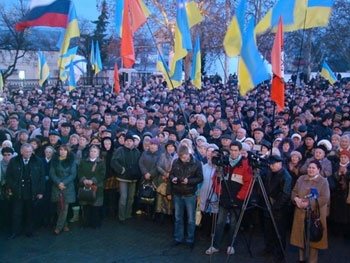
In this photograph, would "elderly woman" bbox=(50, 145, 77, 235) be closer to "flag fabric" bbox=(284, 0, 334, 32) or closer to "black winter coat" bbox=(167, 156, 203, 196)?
"black winter coat" bbox=(167, 156, 203, 196)

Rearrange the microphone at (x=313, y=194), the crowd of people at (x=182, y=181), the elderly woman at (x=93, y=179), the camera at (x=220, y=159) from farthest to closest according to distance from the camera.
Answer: the elderly woman at (x=93, y=179)
the crowd of people at (x=182, y=181)
the camera at (x=220, y=159)
the microphone at (x=313, y=194)

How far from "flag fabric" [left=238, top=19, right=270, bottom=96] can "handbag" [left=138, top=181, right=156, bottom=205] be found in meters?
2.37

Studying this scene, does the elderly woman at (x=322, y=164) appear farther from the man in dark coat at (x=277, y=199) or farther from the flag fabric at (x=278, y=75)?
the flag fabric at (x=278, y=75)

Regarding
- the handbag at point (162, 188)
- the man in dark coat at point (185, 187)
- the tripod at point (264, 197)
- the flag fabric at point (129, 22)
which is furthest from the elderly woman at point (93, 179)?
the flag fabric at point (129, 22)

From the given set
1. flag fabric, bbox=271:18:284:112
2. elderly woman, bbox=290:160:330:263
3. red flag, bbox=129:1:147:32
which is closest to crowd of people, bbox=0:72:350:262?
elderly woman, bbox=290:160:330:263

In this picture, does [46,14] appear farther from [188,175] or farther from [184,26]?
[188,175]

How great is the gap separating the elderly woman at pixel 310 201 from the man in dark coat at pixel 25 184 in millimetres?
3997

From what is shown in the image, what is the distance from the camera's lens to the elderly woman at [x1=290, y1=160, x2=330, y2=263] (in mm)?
5773

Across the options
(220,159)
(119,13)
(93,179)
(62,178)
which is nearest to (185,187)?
(220,159)

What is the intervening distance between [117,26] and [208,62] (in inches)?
1046

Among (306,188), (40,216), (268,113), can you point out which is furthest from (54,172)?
(268,113)

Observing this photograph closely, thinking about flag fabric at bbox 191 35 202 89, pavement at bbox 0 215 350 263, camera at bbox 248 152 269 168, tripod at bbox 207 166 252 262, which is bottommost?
pavement at bbox 0 215 350 263

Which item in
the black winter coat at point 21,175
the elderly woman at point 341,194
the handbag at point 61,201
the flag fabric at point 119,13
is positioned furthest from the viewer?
the flag fabric at point 119,13

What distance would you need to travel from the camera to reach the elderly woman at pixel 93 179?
754cm
